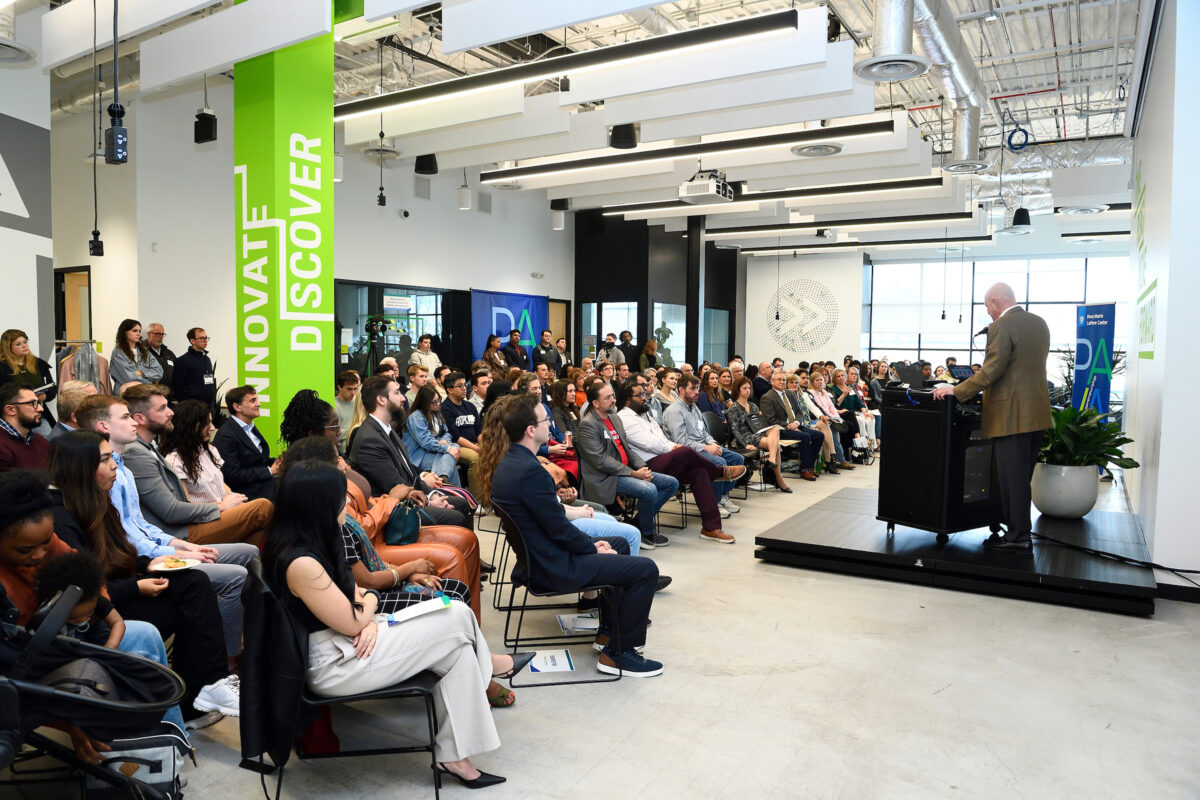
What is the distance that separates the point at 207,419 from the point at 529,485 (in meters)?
1.70

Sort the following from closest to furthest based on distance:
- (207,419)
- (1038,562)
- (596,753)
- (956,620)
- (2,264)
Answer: (596,753) < (207,419) < (956,620) < (1038,562) < (2,264)

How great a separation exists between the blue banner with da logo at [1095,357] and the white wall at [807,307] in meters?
9.24

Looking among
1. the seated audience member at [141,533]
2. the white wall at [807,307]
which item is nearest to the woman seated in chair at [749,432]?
the seated audience member at [141,533]

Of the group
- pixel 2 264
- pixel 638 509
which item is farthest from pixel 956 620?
pixel 2 264

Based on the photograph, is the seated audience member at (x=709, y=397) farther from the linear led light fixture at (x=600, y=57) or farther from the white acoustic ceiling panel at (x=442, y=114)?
the white acoustic ceiling panel at (x=442, y=114)

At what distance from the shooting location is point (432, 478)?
4.81 m

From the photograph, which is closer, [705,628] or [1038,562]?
[705,628]

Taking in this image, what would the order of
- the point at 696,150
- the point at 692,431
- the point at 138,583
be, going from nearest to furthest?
the point at 138,583 → the point at 692,431 → the point at 696,150

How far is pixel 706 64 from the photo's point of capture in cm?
701

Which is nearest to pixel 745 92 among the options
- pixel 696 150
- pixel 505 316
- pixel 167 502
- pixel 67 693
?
pixel 696 150

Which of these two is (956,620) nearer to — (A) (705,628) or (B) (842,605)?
(B) (842,605)

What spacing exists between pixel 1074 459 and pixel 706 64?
4251mm

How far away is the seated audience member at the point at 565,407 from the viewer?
666 centimetres

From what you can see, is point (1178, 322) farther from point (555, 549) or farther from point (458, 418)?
point (458, 418)
